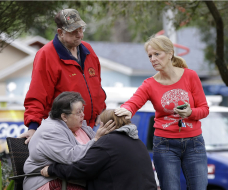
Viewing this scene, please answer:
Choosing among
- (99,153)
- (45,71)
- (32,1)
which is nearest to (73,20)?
(45,71)

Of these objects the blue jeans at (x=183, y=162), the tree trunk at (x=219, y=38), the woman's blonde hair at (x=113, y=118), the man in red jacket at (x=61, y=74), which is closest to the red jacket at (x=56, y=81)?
the man in red jacket at (x=61, y=74)

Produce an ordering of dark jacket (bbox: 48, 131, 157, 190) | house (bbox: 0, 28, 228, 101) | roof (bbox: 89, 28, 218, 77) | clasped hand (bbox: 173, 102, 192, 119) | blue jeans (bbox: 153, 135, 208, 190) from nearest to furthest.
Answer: dark jacket (bbox: 48, 131, 157, 190) < clasped hand (bbox: 173, 102, 192, 119) < blue jeans (bbox: 153, 135, 208, 190) < house (bbox: 0, 28, 228, 101) < roof (bbox: 89, 28, 218, 77)

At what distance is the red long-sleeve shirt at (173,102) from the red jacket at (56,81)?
18.0 inches

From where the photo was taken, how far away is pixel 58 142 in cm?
296

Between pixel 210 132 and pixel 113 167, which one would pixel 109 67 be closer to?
pixel 210 132

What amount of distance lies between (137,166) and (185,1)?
3424 millimetres

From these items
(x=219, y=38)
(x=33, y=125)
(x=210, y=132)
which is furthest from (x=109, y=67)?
(x=33, y=125)

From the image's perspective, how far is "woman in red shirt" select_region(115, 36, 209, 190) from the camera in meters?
3.19

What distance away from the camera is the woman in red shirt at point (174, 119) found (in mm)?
3193

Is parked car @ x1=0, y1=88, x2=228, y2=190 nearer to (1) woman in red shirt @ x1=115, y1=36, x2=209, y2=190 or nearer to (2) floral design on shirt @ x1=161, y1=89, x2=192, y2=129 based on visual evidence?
(1) woman in red shirt @ x1=115, y1=36, x2=209, y2=190

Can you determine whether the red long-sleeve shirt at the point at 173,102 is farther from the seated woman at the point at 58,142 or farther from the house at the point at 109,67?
the house at the point at 109,67

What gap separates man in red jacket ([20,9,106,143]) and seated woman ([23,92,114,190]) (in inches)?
10.6

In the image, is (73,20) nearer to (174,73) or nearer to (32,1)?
(174,73)

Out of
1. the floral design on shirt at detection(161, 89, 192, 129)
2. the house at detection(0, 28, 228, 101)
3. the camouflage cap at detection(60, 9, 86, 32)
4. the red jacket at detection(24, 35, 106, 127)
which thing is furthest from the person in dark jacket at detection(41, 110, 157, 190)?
the house at detection(0, 28, 228, 101)
